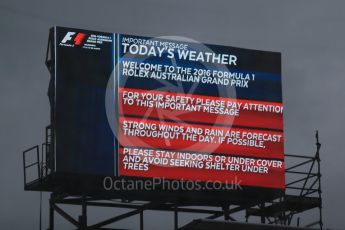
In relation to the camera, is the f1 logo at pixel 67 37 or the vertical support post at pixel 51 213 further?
the vertical support post at pixel 51 213

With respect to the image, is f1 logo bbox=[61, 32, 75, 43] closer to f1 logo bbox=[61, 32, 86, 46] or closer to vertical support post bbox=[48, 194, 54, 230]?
f1 logo bbox=[61, 32, 86, 46]

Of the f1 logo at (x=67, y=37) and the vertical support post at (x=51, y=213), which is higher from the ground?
the f1 logo at (x=67, y=37)

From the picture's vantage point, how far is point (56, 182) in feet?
110

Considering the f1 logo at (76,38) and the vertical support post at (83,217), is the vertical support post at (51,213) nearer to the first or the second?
the vertical support post at (83,217)

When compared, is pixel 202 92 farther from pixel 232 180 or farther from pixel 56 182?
pixel 56 182

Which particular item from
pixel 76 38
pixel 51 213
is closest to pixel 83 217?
pixel 51 213

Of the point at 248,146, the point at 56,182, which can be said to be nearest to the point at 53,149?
the point at 56,182

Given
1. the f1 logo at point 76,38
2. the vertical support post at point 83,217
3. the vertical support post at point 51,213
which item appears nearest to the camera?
the vertical support post at point 83,217

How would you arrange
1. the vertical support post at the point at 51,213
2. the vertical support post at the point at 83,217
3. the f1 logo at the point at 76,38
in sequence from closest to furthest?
the vertical support post at the point at 83,217 < the f1 logo at the point at 76,38 < the vertical support post at the point at 51,213

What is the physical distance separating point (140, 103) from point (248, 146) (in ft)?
11.8

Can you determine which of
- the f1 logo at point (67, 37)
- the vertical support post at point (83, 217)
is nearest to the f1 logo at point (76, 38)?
the f1 logo at point (67, 37)

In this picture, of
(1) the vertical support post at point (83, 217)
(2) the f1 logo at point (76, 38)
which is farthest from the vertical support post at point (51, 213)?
(2) the f1 logo at point (76, 38)

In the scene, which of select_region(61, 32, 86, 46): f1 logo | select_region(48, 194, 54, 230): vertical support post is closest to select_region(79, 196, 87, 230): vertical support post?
select_region(48, 194, 54, 230): vertical support post

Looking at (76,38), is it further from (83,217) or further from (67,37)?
(83,217)
